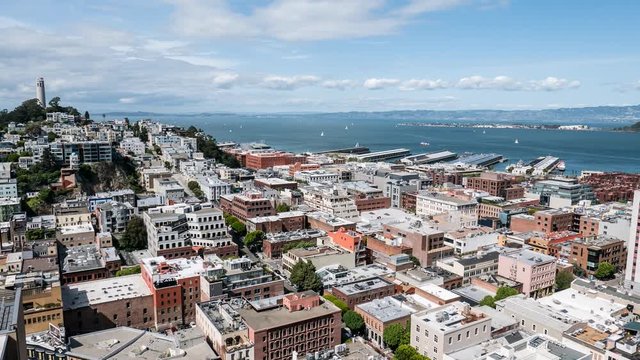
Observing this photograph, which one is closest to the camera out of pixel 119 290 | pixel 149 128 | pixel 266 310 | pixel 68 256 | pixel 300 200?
pixel 266 310

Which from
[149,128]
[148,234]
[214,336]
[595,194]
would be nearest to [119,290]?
[214,336]

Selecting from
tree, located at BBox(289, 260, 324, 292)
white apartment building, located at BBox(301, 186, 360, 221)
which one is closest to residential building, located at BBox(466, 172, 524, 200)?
white apartment building, located at BBox(301, 186, 360, 221)

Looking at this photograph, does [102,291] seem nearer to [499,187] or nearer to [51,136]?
[51,136]

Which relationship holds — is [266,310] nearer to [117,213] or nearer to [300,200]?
[117,213]

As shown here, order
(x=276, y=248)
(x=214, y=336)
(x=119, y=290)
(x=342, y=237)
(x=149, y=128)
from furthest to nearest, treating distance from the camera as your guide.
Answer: (x=149, y=128) → (x=276, y=248) → (x=342, y=237) → (x=119, y=290) → (x=214, y=336)

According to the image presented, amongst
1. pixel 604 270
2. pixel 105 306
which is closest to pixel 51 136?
pixel 105 306

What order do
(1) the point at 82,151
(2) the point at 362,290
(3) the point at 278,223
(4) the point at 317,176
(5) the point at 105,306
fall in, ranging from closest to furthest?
1. (5) the point at 105,306
2. (2) the point at 362,290
3. (3) the point at 278,223
4. (1) the point at 82,151
5. (4) the point at 317,176
